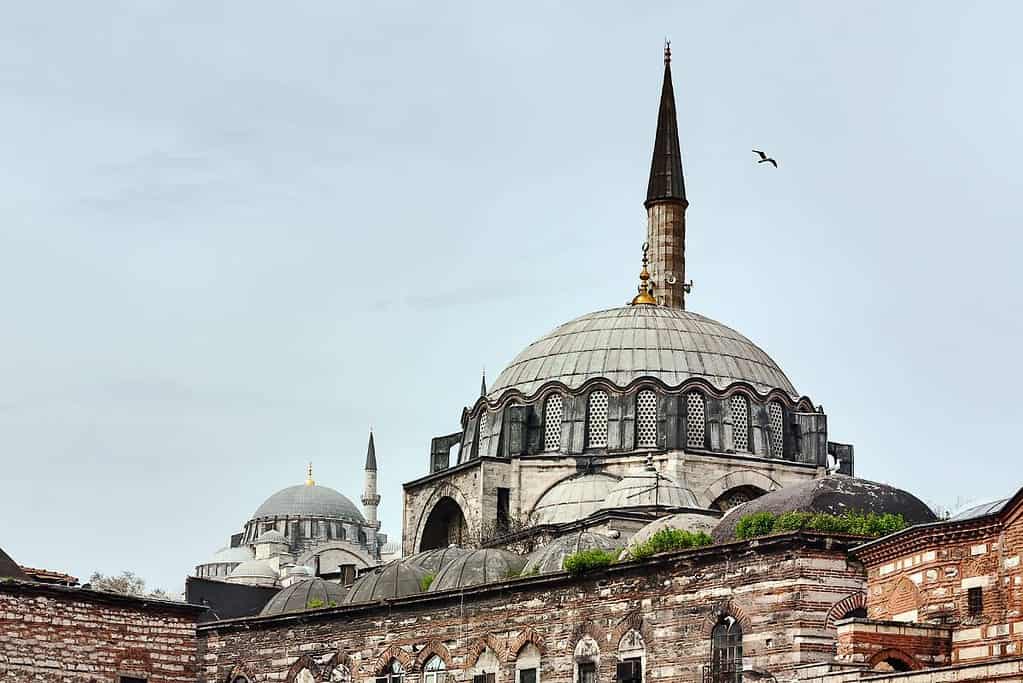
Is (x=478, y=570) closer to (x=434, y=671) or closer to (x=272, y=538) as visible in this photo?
(x=434, y=671)

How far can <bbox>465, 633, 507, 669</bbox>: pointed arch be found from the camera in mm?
38188

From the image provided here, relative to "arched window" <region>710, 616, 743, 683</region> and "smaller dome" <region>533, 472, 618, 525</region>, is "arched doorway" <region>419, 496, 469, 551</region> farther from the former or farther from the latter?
"arched window" <region>710, 616, 743, 683</region>

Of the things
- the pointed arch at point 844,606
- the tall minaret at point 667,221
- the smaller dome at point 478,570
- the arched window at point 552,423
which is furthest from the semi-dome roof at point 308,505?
the pointed arch at point 844,606

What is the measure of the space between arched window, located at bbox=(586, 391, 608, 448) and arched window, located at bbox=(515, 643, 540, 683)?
13333 millimetres

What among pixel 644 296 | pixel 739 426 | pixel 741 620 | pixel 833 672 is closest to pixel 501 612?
pixel 741 620

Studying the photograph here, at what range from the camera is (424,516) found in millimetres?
53844

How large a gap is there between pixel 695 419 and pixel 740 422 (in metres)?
1.27

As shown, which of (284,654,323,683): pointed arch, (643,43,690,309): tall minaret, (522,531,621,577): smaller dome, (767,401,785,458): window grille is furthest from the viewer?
(643,43,690,309): tall minaret

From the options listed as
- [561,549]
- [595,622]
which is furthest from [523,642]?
[561,549]

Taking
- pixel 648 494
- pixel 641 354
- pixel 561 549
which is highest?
pixel 641 354

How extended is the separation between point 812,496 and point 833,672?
5794 mm

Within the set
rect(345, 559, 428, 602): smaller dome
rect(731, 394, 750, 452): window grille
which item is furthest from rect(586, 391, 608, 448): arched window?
rect(345, 559, 428, 602): smaller dome

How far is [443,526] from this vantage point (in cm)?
5409

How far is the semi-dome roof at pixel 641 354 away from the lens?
169ft
